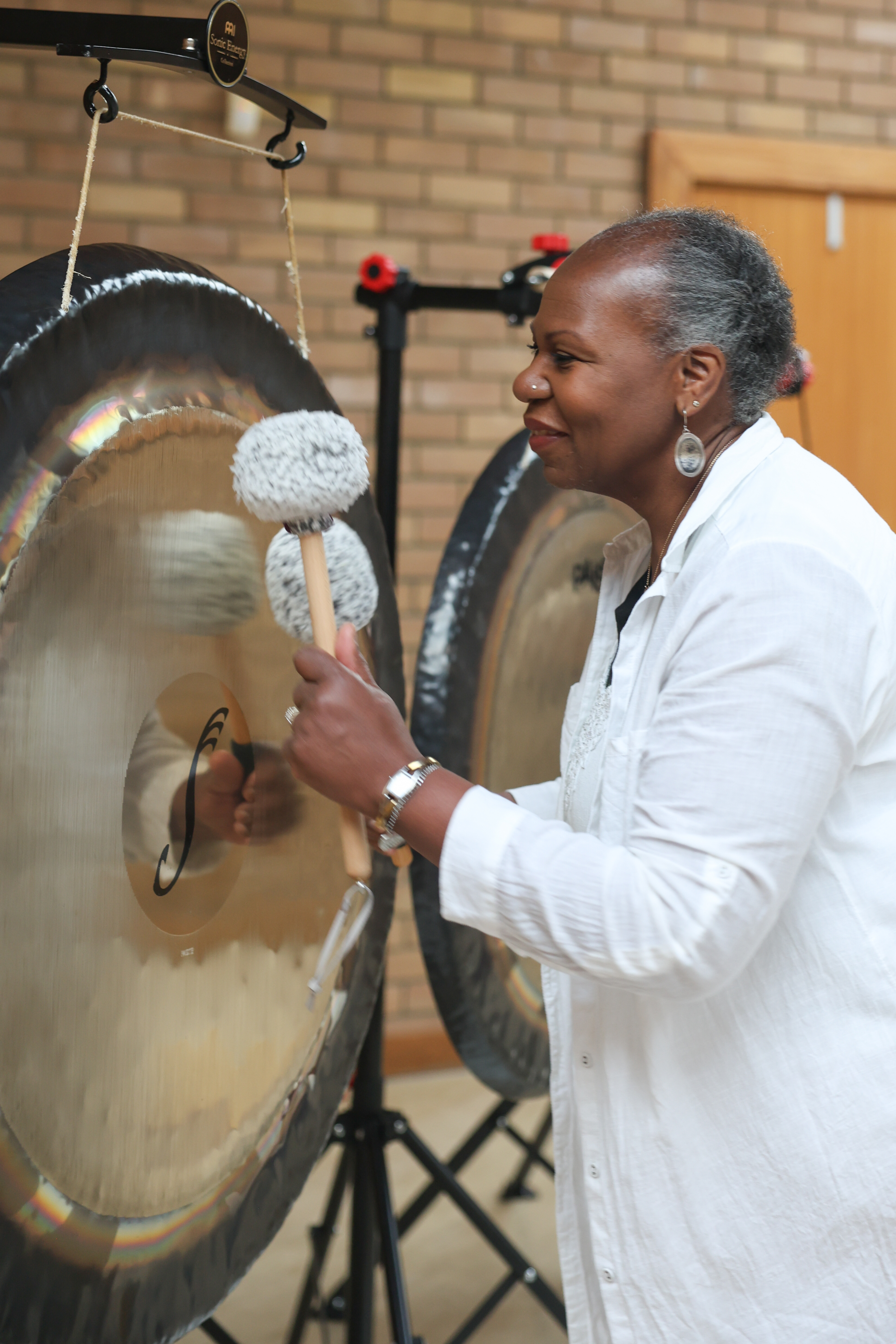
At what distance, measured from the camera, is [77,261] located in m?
0.92

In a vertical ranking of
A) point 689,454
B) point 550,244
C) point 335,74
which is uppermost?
point 335,74

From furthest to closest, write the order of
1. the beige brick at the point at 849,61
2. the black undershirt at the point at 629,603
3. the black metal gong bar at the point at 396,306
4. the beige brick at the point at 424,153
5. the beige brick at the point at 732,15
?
the beige brick at the point at 849,61 → the beige brick at the point at 732,15 → the beige brick at the point at 424,153 → the black metal gong bar at the point at 396,306 → the black undershirt at the point at 629,603

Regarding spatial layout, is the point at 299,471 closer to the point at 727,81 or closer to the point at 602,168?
the point at 602,168

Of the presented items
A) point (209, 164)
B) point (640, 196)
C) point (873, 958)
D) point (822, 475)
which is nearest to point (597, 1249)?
point (873, 958)

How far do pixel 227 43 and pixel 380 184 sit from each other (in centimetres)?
167

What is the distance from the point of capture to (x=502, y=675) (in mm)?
1652

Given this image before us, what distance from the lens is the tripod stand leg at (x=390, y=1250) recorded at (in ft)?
5.06

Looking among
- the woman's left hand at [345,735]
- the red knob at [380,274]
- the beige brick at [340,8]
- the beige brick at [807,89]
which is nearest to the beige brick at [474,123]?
the beige brick at [340,8]

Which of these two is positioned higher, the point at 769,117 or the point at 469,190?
the point at 769,117

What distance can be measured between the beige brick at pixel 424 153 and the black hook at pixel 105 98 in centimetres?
177

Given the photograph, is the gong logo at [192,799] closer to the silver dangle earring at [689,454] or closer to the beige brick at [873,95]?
the silver dangle earring at [689,454]

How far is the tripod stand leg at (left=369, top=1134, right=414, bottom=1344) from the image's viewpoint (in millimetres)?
1543

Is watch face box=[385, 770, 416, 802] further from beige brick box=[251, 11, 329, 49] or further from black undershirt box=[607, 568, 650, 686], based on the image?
beige brick box=[251, 11, 329, 49]

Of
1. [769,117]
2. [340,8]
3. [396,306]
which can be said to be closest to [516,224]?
[340,8]
